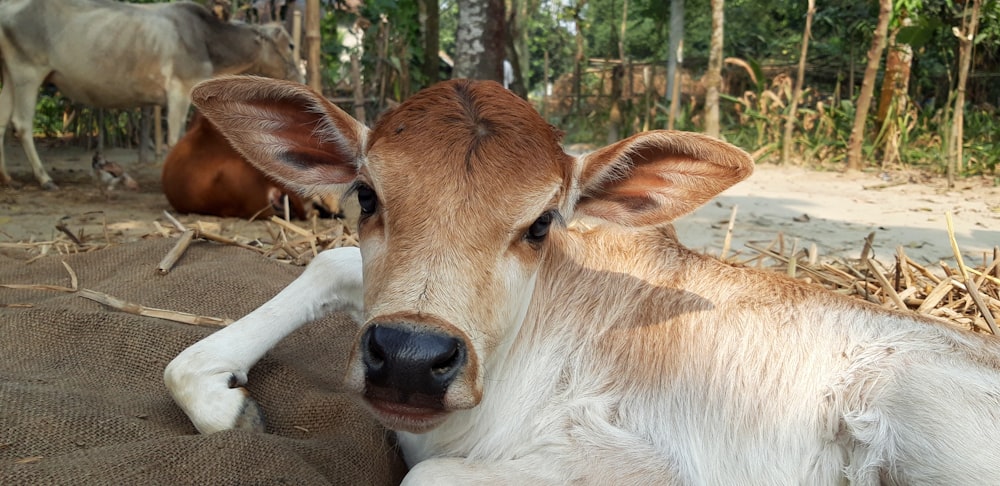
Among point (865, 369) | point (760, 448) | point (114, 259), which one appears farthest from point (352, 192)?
point (114, 259)

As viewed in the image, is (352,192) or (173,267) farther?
(173,267)

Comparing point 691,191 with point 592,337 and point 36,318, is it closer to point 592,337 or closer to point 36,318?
point 592,337

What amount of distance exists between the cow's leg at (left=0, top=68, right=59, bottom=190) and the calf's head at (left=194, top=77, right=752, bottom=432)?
26.2ft

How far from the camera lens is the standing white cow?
920 centimetres

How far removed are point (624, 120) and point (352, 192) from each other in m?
16.4

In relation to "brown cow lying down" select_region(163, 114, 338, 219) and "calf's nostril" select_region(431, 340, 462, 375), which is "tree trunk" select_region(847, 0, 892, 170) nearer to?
"brown cow lying down" select_region(163, 114, 338, 219)

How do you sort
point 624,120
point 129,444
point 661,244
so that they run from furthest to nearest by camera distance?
1. point 624,120
2. point 661,244
3. point 129,444

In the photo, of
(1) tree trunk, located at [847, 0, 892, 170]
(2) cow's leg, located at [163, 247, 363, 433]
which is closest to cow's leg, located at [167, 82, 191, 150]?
(2) cow's leg, located at [163, 247, 363, 433]

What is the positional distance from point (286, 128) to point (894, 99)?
42.1 ft

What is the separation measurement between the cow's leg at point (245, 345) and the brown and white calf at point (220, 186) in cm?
460

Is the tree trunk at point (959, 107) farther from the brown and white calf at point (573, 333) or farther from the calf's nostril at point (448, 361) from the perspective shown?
the calf's nostril at point (448, 361)

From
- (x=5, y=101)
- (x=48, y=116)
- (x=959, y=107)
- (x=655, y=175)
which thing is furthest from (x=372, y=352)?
(x=48, y=116)

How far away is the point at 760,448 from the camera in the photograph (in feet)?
7.86

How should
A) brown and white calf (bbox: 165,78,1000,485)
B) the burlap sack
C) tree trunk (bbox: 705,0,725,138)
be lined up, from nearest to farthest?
1. the burlap sack
2. brown and white calf (bbox: 165,78,1000,485)
3. tree trunk (bbox: 705,0,725,138)
